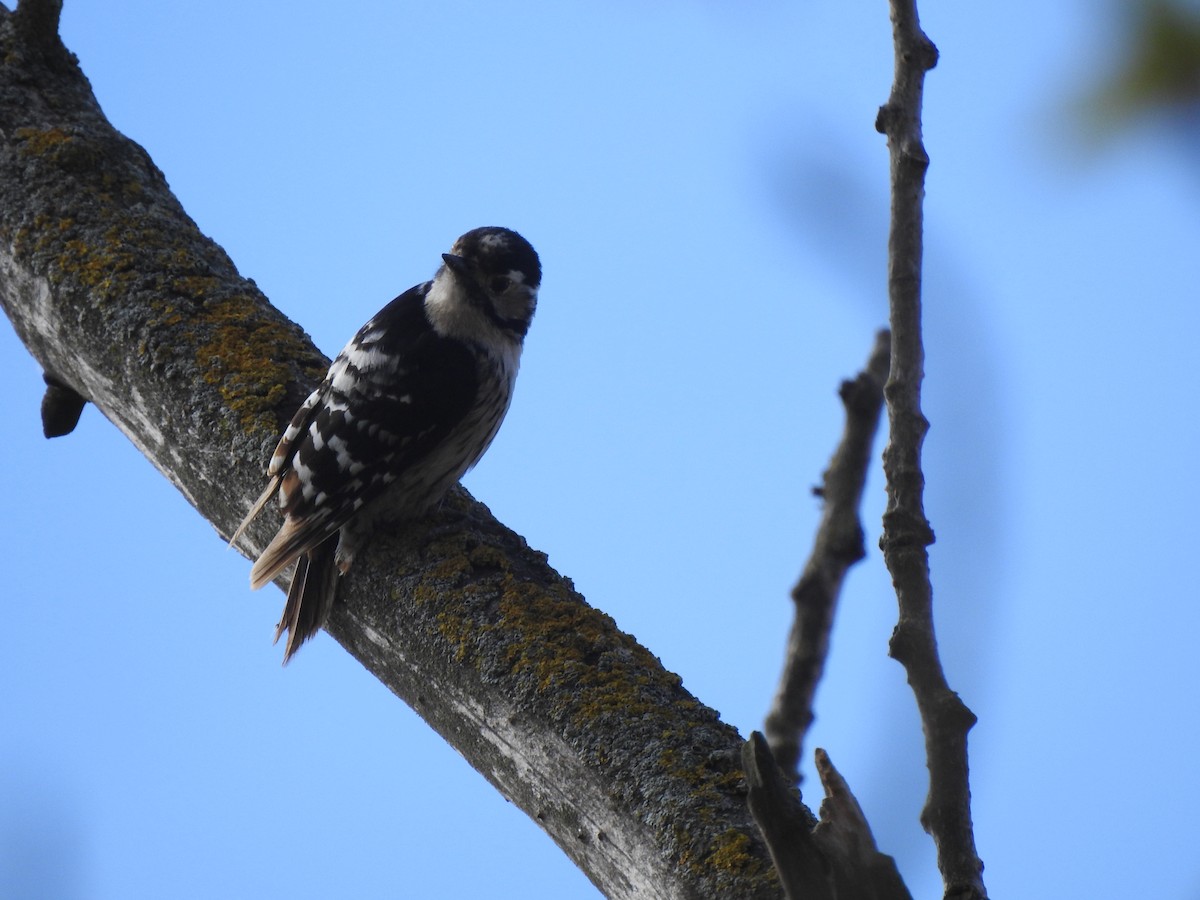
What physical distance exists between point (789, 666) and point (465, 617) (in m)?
0.83

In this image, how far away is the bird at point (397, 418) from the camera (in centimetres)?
364

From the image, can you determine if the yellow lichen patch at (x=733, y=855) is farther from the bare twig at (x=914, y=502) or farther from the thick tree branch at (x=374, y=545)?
the bare twig at (x=914, y=502)

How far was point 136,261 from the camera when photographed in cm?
379

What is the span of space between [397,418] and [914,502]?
254cm

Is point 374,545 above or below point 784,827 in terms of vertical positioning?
above

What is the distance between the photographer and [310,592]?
144 inches

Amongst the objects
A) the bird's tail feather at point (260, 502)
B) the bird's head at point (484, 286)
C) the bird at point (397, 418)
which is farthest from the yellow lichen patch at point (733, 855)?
the bird's head at point (484, 286)

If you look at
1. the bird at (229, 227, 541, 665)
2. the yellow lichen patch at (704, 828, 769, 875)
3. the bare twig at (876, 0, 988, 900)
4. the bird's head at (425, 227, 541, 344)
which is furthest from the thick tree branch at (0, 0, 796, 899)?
the bird's head at (425, 227, 541, 344)

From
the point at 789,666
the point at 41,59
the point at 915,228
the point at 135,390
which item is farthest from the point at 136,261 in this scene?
the point at 915,228

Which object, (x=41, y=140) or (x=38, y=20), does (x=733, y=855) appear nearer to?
(x=41, y=140)

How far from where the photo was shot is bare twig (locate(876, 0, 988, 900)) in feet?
6.02

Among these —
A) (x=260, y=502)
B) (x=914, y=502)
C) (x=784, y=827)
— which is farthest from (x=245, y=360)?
(x=784, y=827)

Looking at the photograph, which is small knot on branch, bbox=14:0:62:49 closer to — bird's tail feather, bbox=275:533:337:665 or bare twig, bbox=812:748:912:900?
bird's tail feather, bbox=275:533:337:665

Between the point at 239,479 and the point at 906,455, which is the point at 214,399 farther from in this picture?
the point at 906,455
